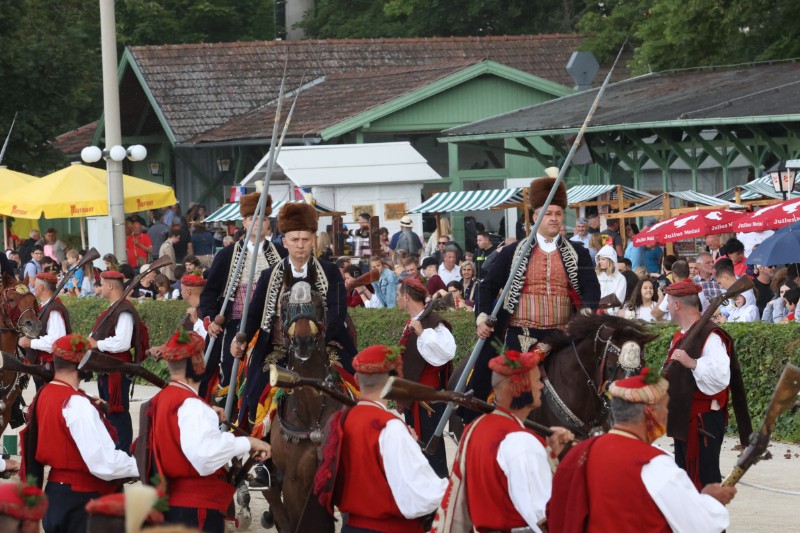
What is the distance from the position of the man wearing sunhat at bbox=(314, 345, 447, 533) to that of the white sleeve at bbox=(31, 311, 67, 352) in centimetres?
646

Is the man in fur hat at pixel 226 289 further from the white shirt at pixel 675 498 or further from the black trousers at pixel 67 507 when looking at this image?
the white shirt at pixel 675 498

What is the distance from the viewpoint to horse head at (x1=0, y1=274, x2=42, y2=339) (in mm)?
14047

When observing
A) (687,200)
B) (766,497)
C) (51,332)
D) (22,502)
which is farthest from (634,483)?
(687,200)

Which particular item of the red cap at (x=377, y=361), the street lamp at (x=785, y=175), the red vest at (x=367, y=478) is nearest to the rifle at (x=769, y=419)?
the red vest at (x=367, y=478)

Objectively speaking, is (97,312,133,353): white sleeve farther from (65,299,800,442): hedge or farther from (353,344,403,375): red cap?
(353,344,403,375): red cap

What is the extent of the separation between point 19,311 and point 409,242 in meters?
9.28

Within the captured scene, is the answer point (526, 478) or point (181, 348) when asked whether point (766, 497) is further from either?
point (526, 478)

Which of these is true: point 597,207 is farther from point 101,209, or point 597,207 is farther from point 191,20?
point 191,20

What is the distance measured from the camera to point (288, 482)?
367 inches

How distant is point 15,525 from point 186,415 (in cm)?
314

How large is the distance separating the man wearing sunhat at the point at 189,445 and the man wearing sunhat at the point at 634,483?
222 centimetres

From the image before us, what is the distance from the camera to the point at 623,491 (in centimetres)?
610

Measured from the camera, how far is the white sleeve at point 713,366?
9.69 meters

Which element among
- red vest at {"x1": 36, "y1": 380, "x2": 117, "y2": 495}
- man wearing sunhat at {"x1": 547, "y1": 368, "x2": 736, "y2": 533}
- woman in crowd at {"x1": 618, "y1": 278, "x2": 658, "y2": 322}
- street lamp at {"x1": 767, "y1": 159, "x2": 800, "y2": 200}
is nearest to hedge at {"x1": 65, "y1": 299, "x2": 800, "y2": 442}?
woman in crowd at {"x1": 618, "y1": 278, "x2": 658, "y2": 322}
